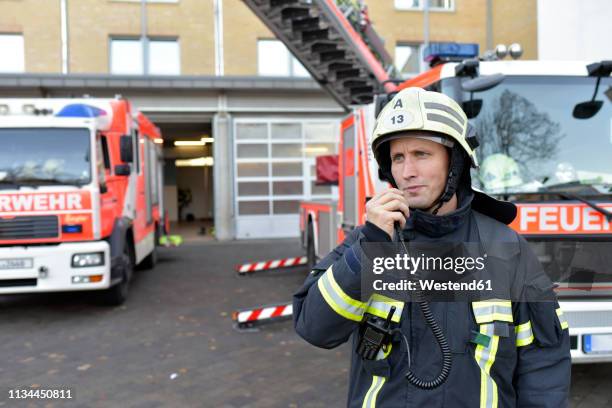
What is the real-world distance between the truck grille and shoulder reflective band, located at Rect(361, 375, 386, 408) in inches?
232

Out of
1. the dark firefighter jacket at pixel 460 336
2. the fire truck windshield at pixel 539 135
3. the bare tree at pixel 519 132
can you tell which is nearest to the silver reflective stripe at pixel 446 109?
the dark firefighter jacket at pixel 460 336

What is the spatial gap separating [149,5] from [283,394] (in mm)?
13881

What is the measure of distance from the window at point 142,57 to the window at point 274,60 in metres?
2.46

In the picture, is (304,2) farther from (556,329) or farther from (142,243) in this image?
(556,329)

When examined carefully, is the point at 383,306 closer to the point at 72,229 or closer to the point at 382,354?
the point at 382,354

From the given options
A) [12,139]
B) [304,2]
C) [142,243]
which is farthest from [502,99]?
[142,243]

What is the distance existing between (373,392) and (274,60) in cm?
1526

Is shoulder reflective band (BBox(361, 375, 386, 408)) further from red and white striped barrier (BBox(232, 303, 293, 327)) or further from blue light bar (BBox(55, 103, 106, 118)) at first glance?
blue light bar (BBox(55, 103, 106, 118))

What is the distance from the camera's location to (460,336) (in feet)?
4.75

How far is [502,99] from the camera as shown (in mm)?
4031

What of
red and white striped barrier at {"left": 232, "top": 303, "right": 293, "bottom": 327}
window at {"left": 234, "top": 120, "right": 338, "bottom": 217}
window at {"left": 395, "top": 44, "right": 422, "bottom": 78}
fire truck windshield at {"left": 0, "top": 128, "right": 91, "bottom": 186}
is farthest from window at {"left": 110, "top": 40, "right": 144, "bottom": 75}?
red and white striped barrier at {"left": 232, "top": 303, "right": 293, "bottom": 327}

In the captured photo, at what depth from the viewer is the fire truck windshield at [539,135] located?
3.90m

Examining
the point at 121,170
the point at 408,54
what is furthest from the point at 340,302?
the point at 408,54

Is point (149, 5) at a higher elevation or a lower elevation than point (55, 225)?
higher
